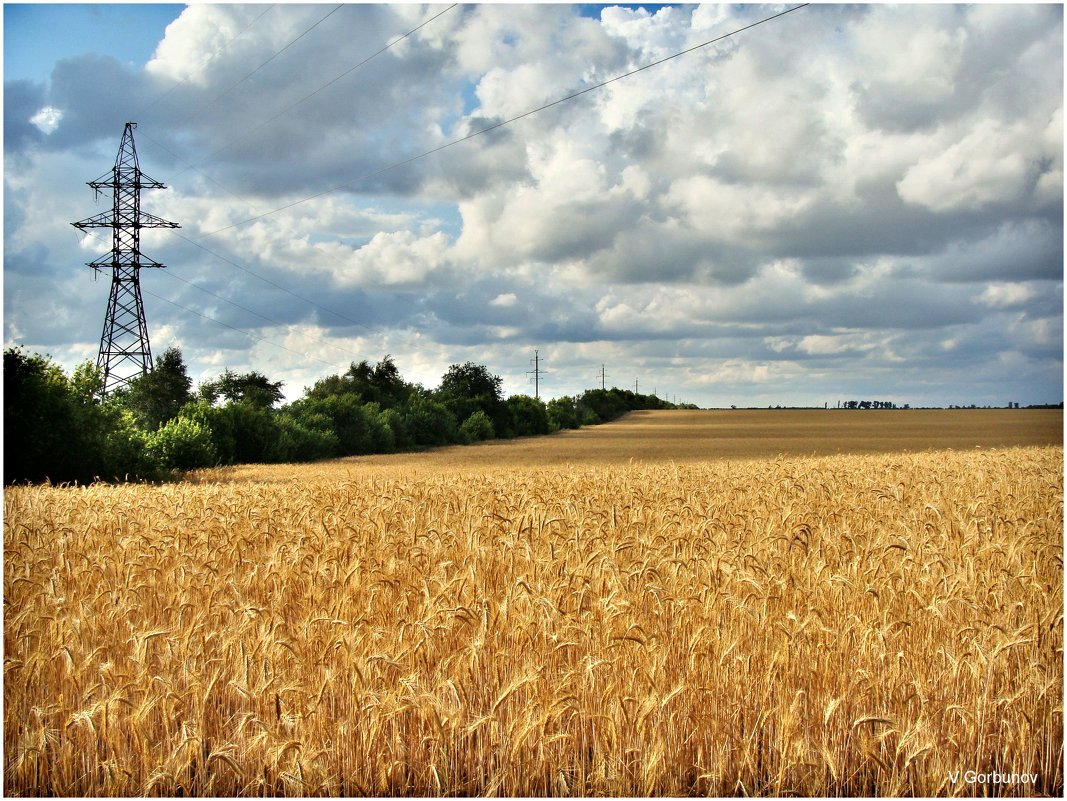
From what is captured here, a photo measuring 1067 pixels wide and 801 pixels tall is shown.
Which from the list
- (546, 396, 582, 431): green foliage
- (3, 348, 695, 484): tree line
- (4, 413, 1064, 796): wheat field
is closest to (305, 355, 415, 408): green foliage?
(3, 348, 695, 484): tree line

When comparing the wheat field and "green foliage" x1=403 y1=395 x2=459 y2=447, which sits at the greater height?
"green foliage" x1=403 y1=395 x2=459 y2=447

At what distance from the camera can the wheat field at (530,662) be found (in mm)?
3973

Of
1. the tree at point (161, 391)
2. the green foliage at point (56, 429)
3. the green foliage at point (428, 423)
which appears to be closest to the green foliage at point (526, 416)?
the green foliage at point (428, 423)

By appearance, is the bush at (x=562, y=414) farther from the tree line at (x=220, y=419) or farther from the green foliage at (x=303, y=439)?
the green foliage at (x=303, y=439)

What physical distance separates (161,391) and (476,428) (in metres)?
25.2

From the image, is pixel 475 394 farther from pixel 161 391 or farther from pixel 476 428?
pixel 161 391

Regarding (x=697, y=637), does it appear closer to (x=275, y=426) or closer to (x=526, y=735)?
(x=526, y=735)

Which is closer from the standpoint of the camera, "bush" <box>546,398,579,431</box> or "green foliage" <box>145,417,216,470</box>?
"green foliage" <box>145,417,216,470</box>

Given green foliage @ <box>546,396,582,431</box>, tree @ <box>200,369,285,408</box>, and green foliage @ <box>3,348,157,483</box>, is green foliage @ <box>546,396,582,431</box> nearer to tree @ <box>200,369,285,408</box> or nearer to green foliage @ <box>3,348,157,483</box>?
tree @ <box>200,369,285,408</box>

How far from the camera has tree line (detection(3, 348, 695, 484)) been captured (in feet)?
72.4

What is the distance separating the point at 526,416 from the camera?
240 ft

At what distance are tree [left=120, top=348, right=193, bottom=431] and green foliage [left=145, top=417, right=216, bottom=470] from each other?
7907mm

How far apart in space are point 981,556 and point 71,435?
22751 millimetres

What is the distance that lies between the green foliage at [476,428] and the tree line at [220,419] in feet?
0.31
